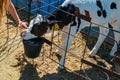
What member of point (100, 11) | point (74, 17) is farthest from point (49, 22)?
point (100, 11)

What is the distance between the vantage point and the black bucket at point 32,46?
405 centimetres

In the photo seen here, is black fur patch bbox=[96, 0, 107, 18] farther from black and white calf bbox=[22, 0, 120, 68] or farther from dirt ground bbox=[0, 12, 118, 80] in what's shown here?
dirt ground bbox=[0, 12, 118, 80]

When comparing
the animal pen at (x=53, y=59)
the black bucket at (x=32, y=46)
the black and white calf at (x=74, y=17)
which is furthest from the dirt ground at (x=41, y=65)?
the black bucket at (x=32, y=46)

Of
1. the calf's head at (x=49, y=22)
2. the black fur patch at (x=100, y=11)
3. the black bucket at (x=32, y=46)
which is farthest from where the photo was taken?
the black fur patch at (x=100, y=11)


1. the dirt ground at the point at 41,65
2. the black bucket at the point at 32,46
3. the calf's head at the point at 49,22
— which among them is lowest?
the dirt ground at the point at 41,65

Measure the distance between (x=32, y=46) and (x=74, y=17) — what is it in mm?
782

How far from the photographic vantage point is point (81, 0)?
446cm

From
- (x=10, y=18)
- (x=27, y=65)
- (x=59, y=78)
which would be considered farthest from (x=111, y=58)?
(x=10, y=18)

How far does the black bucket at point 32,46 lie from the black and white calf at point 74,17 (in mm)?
73

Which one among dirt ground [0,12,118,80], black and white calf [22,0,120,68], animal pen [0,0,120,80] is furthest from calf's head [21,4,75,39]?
dirt ground [0,12,118,80]

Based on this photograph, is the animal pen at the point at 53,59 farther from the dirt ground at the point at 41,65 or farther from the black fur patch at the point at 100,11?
the black fur patch at the point at 100,11

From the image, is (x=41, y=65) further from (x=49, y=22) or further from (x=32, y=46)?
(x=49, y=22)

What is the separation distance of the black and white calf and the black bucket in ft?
0.24

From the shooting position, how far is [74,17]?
172 inches
